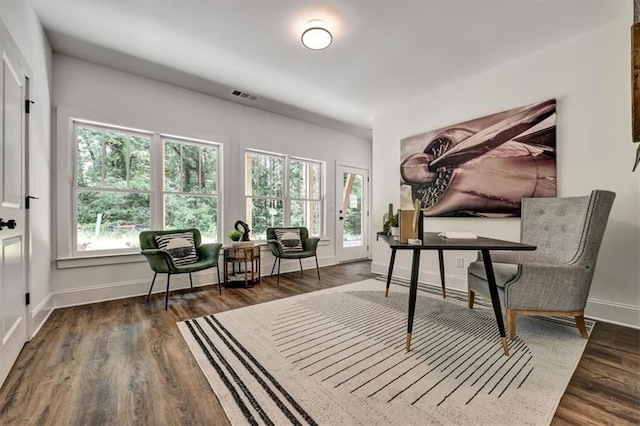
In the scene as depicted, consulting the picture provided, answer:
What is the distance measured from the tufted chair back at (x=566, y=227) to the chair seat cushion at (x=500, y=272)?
0.21m

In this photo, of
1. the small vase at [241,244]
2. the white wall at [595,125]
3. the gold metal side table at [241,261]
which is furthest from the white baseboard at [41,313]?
the white wall at [595,125]

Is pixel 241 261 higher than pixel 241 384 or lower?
higher

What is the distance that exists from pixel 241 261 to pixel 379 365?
2.45 meters

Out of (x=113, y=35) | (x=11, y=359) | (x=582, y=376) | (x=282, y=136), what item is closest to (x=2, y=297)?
(x=11, y=359)

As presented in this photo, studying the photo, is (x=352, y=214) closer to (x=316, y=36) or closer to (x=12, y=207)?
(x=316, y=36)

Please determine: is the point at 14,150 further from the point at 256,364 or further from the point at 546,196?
the point at 546,196

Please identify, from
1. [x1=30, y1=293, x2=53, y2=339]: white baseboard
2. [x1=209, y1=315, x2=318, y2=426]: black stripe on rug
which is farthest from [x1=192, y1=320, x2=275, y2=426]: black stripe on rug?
[x1=30, y1=293, x2=53, y2=339]: white baseboard

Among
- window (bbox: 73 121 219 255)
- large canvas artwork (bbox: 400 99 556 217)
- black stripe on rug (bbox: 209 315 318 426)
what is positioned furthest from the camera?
window (bbox: 73 121 219 255)

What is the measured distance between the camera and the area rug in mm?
1292

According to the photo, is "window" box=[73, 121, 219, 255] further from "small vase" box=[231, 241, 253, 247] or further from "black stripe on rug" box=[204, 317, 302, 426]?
"black stripe on rug" box=[204, 317, 302, 426]

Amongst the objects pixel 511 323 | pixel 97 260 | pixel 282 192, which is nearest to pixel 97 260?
pixel 97 260

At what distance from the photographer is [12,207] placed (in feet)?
5.74

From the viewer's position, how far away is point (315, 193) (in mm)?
5164

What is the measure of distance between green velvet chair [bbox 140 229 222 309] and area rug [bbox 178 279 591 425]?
69 cm
